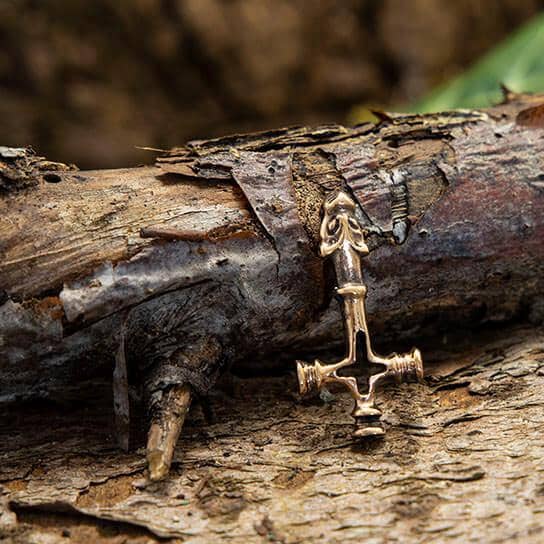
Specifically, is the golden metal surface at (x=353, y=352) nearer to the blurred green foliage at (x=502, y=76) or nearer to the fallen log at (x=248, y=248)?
the fallen log at (x=248, y=248)

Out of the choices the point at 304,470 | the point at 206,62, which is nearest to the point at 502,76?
the point at 206,62

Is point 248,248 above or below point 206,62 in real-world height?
below

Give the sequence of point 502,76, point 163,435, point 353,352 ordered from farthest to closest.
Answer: point 502,76, point 353,352, point 163,435

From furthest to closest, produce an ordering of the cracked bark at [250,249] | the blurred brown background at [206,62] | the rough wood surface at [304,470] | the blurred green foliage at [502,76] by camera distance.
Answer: the blurred brown background at [206,62], the blurred green foliage at [502,76], the cracked bark at [250,249], the rough wood surface at [304,470]

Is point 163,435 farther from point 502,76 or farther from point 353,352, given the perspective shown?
point 502,76

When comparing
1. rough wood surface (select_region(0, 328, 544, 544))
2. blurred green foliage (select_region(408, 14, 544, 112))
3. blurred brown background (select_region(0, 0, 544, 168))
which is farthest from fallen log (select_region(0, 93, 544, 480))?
blurred brown background (select_region(0, 0, 544, 168))

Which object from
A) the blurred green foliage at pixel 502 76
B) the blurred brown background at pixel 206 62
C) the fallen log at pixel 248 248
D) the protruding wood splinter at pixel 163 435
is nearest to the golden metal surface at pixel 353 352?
the fallen log at pixel 248 248
